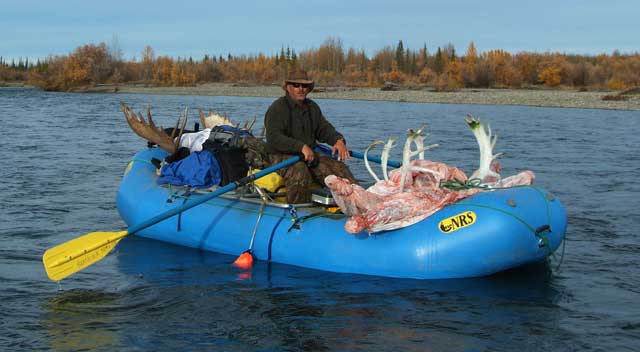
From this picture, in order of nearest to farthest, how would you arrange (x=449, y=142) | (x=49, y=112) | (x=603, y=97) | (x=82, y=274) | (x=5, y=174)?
(x=82, y=274), (x=5, y=174), (x=449, y=142), (x=49, y=112), (x=603, y=97)

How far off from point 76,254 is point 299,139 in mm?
2432

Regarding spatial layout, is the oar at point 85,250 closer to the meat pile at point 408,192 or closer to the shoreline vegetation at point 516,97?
the meat pile at point 408,192

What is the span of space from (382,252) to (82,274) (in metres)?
2.78

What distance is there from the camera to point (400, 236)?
6852 mm

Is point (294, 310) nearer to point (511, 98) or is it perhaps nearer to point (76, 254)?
point (76, 254)

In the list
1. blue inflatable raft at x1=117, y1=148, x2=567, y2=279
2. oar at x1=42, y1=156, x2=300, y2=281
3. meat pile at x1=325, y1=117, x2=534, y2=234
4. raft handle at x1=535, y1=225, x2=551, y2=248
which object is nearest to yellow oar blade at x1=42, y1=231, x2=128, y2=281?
oar at x1=42, y1=156, x2=300, y2=281

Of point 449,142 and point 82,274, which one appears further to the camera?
point 449,142

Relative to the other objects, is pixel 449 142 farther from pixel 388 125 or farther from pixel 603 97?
pixel 603 97

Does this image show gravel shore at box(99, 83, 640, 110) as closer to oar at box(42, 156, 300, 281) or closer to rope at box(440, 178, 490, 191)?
rope at box(440, 178, 490, 191)

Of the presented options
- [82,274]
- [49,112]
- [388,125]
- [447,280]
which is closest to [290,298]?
[447,280]

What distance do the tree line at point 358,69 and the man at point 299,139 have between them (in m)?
32.5

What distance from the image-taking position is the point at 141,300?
6.71 m

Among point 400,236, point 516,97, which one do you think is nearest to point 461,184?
point 400,236

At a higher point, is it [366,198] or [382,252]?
[366,198]
